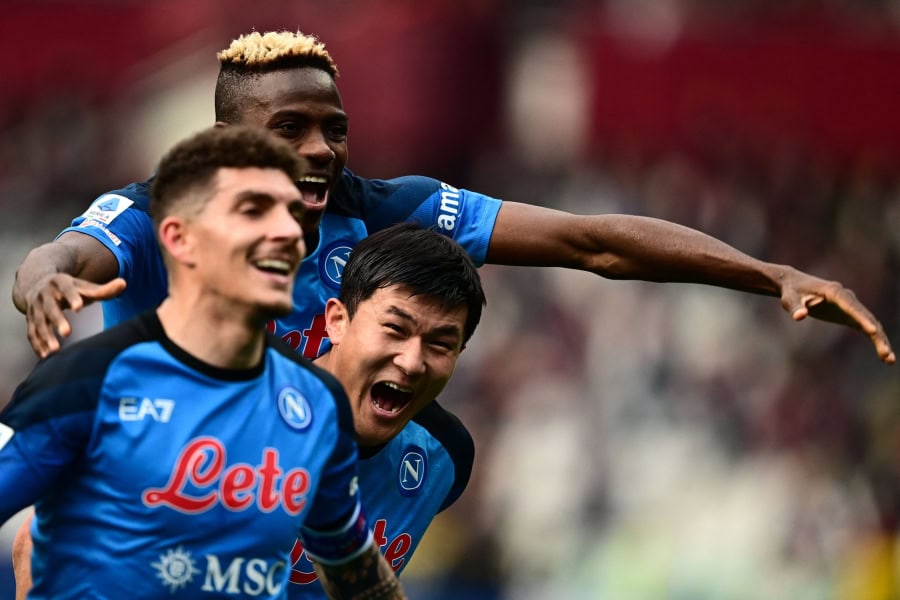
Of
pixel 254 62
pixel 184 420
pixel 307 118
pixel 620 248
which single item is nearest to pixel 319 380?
A: pixel 184 420

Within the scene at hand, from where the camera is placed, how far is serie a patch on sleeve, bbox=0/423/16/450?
175 inches

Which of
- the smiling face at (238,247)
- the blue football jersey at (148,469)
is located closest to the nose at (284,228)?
the smiling face at (238,247)

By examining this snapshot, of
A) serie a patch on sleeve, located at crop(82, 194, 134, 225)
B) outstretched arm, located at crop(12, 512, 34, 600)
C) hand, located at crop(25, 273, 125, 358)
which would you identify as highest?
serie a patch on sleeve, located at crop(82, 194, 134, 225)

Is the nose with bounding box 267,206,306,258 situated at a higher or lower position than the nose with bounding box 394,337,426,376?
higher

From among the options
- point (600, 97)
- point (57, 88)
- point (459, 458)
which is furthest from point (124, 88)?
point (459, 458)

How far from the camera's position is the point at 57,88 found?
14.4m

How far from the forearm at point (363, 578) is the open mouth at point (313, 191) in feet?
4.38

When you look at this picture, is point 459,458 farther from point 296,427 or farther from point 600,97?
point 600,97

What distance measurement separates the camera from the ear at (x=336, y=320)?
607 centimetres

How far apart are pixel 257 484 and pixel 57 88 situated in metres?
10.3

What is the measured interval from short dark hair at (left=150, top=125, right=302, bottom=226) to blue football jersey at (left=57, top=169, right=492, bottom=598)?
1226 mm

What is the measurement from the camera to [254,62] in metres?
6.25

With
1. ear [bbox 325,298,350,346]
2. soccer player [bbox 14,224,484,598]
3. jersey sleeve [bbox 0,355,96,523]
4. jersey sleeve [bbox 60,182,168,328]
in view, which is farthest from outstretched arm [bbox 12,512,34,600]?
jersey sleeve [bbox 0,355,96,523]

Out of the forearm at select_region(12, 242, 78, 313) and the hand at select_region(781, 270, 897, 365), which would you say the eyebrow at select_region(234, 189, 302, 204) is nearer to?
the forearm at select_region(12, 242, 78, 313)
